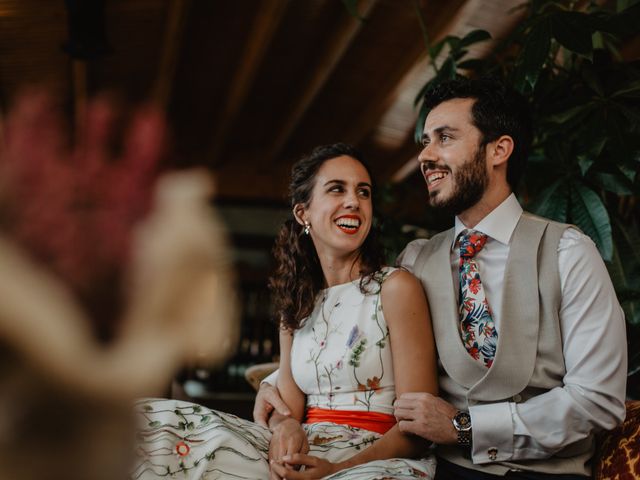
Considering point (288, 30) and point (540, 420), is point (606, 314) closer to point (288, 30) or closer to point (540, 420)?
point (540, 420)

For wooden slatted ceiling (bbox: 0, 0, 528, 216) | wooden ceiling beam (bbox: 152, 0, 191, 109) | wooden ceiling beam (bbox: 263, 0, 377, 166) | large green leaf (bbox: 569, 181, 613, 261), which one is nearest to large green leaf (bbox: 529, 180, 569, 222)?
large green leaf (bbox: 569, 181, 613, 261)

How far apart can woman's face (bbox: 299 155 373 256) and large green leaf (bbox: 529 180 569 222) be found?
1.61ft

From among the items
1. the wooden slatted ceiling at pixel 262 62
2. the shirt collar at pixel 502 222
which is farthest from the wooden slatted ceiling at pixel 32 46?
the shirt collar at pixel 502 222

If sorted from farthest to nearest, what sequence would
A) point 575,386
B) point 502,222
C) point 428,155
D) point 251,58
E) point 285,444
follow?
1. point 251,58
2. point 428,155
3. point 502,222
4. point 285,444
5. point 575,386

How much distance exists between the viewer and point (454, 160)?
68.5 inches

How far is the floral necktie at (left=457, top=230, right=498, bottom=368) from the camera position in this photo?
1.59 m

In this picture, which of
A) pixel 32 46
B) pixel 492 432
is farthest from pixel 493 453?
pixel 32 46

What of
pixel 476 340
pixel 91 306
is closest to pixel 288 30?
pixel 476 340

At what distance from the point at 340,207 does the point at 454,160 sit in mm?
313

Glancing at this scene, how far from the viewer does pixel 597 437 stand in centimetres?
158

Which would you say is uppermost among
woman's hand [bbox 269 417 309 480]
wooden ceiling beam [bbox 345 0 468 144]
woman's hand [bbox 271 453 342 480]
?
wooden ceiling beam [bbox 345 0 468 144]

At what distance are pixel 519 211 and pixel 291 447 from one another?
2.39ft

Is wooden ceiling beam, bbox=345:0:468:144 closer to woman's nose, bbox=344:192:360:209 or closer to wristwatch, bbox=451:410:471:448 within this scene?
woman's nose, bbox=344:192:360:209

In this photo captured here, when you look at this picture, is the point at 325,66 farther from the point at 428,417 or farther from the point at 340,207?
the point at 428,417
